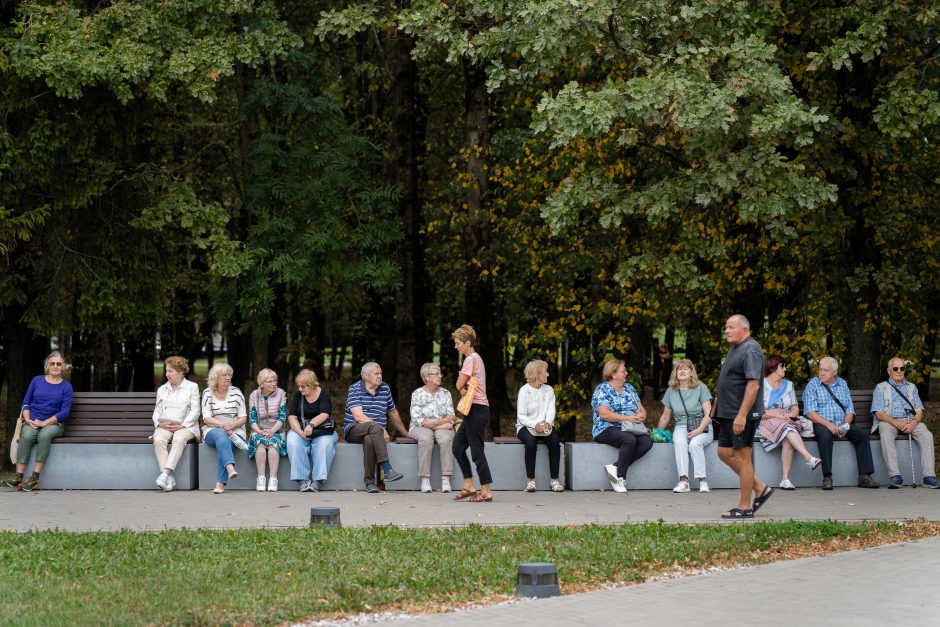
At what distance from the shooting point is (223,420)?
14430mm

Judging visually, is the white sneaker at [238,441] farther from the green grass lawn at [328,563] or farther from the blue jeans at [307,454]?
the green grass lawn at [328,563]

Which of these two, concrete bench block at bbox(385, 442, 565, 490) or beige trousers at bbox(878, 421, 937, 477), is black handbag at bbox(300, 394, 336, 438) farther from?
beige trousers at bbox(878, 421, 937, 477)

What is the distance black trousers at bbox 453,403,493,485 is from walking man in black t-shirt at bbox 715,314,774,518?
2598 mm

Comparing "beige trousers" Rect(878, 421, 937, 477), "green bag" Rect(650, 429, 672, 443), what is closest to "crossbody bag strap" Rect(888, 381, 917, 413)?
"beige trousers" Rect(878, 421, 937, 477)

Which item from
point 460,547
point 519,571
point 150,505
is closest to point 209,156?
point 150,505

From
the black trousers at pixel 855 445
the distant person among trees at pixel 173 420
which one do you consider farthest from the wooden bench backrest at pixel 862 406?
the distant person among trees at pixel 173 420

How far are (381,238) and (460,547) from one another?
38.3 ft

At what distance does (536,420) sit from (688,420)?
172cm

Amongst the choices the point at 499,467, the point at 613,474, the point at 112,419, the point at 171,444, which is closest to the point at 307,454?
the point at 171,444

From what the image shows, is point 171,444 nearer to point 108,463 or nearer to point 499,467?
point 108,463

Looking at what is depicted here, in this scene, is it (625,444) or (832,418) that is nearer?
(625,444)

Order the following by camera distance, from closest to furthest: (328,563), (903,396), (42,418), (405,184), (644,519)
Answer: (328,563)
(644,519)
(42,418)
(903,396)
(405,184)

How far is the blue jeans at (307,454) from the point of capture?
14.2 meters

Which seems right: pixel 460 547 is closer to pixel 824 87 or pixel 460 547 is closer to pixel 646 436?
pixel 646 436
